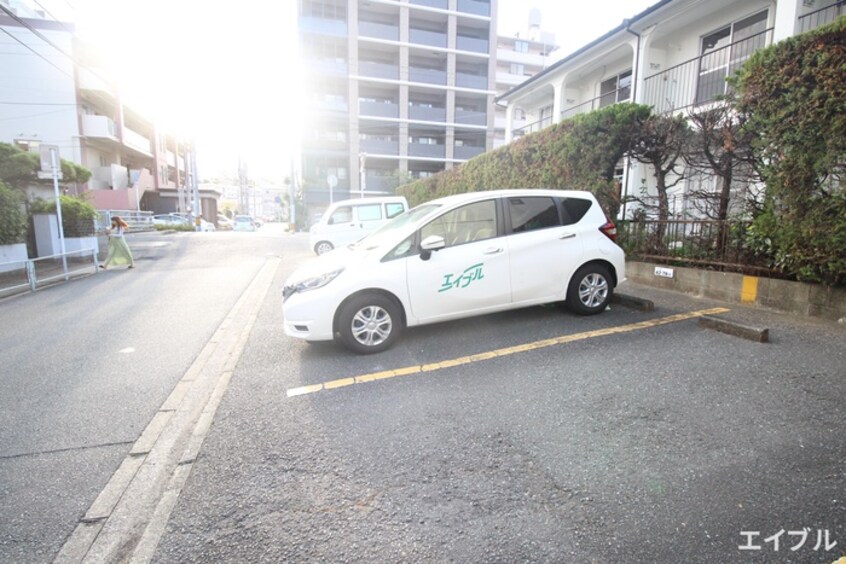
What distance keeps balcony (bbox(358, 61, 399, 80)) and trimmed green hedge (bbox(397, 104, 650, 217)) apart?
26523mm

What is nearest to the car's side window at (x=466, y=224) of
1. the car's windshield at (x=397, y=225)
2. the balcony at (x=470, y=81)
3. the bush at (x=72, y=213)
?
the car's windshield at (x=397, y=225)

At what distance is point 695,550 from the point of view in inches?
71.9

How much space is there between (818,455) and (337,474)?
274 centimetres

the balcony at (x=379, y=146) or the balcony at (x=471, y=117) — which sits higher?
the balcony at (x=471, y=117)

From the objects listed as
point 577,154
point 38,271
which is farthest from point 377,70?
point 577,154

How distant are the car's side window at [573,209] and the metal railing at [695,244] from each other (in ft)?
7.93

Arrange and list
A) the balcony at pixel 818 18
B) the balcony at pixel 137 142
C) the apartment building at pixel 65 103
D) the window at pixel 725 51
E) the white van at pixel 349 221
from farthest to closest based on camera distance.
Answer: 1. the balcony at pixel 137 142
2. the apartment building at pixel 65 103
3. the white van at pixel 349 221
4. the window at pixel 725 51
5. the balcony at pixel 818 18

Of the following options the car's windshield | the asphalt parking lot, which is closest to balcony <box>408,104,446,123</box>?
the car's windshield

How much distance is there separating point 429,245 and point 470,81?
36.4 meters

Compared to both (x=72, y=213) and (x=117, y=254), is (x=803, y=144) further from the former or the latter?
(x=72, y=213)

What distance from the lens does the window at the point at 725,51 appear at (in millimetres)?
10289

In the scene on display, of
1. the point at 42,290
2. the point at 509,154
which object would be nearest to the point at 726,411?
the point at 509,154

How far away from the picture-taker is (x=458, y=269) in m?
4.48

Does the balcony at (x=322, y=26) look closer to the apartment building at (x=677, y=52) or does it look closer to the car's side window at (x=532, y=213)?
the apartment building at (x=677, y=52)
